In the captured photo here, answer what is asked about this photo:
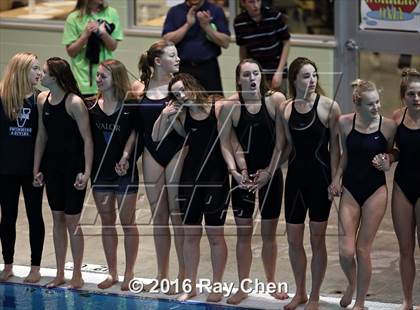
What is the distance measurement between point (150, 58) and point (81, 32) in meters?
2.73

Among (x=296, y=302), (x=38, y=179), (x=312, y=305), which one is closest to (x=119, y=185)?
(x=38, y=179)

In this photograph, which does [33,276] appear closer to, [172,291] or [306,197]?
[172,291]

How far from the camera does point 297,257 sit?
30.8ft

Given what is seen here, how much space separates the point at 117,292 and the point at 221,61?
4.53 meters

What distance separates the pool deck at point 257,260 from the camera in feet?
31.6

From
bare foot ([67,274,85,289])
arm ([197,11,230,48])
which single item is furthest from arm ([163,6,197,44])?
bare foot ([67,274,85,289])

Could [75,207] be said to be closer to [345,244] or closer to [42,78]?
[42,78]

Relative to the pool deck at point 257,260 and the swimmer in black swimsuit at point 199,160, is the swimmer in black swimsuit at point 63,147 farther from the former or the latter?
the swimmer in black swimsuit at point 199,160

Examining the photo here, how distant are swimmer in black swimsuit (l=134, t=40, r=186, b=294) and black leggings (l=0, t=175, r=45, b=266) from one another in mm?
1001

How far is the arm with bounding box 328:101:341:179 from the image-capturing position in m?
9.05

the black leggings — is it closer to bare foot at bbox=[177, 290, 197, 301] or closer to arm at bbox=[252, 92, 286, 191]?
bare foot at bbox=[177, 290, 197, 301]

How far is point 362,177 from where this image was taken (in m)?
8.95

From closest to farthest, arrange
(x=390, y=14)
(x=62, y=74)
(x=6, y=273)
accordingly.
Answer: (x=62, y=74)
(x=6, y=273)
(x=390, y=14)

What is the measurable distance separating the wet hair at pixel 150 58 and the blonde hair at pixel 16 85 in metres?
0.86
